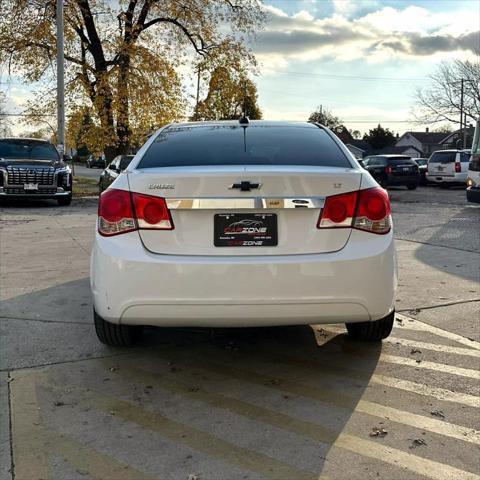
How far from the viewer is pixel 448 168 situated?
23875mm

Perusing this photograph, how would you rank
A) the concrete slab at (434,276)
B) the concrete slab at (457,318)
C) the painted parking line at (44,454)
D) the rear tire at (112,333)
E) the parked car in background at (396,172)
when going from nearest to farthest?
the painted parking line at (44,454) → the rear tire at (112,333) → the concrete slab at (457,318) → the concrete slab at (434,276) → the parked car in background at (396,172)

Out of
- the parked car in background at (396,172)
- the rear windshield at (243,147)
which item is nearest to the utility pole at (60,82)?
the parked car in background at (396,172)

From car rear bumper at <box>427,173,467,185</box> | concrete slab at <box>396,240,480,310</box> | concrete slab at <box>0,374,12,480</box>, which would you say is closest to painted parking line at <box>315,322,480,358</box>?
concrete slab at <box>396,240,480,310</box>

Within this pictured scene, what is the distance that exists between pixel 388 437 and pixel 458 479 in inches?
16.5

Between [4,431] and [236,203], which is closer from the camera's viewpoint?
[4,431]

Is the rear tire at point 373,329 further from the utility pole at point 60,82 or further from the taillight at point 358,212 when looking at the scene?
the utility pole at point 60,82

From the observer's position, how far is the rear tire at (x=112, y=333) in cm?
378

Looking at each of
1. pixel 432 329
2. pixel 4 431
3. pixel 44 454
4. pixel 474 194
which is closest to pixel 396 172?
pixel 474 194

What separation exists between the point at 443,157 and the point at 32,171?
17.3 m

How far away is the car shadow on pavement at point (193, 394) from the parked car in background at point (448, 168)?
69.3 ft

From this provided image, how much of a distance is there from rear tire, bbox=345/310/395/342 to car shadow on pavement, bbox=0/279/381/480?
92mm

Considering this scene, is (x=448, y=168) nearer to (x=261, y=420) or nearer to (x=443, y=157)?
(x=443, y=157)

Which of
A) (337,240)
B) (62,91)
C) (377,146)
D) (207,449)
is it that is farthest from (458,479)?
(377,146)

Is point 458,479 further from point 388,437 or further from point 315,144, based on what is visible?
point 315,144
